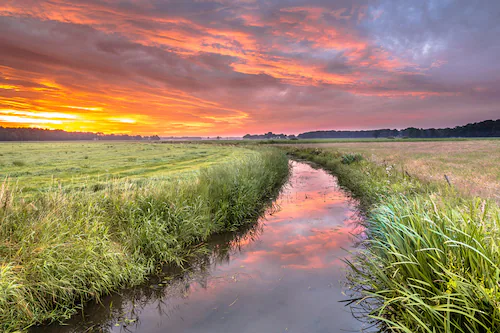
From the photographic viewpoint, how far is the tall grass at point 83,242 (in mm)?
5363

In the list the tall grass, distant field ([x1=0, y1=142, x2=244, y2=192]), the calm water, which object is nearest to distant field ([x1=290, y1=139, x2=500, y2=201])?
the calm water

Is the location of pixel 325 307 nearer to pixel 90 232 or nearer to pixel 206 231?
pixel 206 231

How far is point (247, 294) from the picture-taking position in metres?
7.10

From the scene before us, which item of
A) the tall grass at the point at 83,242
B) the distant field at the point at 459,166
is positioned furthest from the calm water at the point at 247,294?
the distant field at the point at 459,166

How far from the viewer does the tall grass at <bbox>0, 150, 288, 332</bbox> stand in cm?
536

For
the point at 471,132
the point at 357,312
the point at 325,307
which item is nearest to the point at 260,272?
the point at 325,307

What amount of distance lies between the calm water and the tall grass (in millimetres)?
491

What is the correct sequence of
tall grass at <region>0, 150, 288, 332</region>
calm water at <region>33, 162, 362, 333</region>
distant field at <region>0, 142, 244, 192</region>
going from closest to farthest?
tall grass at <region>0, 150, 288, 332</region> < calm water at <region>33, 162, 362, 333</region> < distant field at <region>0, 142, 244, 192</region>

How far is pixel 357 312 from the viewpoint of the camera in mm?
6164

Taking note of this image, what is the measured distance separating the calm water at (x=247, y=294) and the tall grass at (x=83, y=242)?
0.49m

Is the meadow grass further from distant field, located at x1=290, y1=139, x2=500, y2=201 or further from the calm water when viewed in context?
distant field, located at x1=290, y1=139, x2=500, y2=201

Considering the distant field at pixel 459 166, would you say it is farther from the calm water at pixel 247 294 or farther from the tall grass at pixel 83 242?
the tall grass at pixel 83 242

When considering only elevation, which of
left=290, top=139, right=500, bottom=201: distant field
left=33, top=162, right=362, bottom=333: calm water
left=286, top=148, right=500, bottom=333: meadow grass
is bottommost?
left=33, top=162, right=362, bottom=333: calm water

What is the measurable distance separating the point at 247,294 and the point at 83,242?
4.51m
